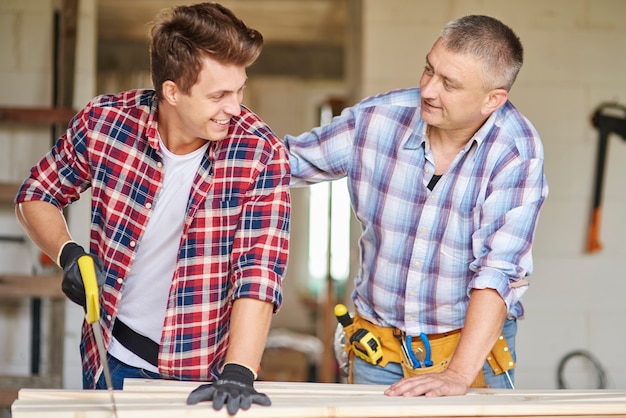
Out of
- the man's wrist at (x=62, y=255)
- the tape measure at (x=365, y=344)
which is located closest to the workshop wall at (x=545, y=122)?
the tape measure at (x=365, y=344)

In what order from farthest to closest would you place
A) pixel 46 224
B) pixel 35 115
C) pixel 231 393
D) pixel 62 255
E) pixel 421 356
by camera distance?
pixel 35 115, pixel 421 356, pixel 46 224, pixel 62 255, pixel 231 393

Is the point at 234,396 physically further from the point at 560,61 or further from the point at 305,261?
the point at 305,261

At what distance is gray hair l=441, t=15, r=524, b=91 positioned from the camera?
83.2 inches

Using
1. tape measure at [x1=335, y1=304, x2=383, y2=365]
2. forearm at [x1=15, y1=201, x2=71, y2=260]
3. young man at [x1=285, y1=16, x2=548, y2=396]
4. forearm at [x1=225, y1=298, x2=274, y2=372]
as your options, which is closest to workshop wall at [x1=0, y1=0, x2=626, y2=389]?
young man at [x1=285, y1=16, x2=548, y2=396]

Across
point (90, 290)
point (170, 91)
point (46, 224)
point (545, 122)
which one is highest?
point (545, 122)

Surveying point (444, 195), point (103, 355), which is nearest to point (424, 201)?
point (444, 195)

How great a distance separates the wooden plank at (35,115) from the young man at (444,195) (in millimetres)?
1843

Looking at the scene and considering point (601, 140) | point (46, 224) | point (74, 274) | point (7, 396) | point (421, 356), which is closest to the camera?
point (74, 274)

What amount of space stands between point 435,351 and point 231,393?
82 centimetres

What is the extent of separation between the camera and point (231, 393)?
5.29 ft

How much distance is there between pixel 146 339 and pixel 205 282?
24cm

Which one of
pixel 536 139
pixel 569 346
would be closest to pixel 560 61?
pixel 569 346

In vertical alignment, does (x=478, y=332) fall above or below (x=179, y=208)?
below

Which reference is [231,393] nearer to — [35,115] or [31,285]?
[31,285]
